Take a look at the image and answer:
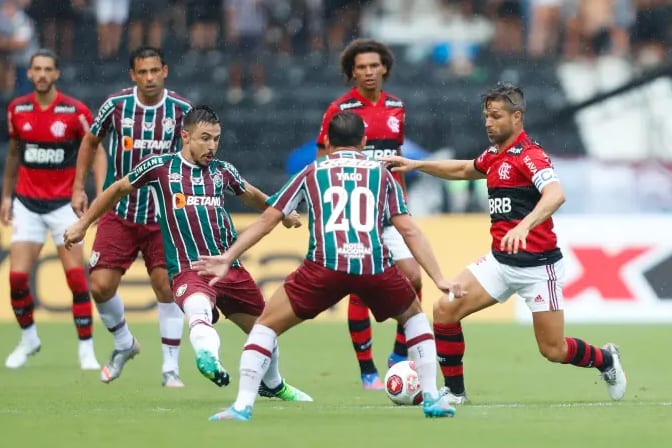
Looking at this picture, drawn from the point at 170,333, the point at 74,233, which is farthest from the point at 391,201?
the point at 170,333

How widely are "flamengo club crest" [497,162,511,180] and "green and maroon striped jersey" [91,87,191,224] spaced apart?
2691mm

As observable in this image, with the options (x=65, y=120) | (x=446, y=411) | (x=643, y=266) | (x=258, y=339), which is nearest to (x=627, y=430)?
(x=446, y=411)

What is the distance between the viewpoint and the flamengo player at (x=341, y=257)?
7.71m

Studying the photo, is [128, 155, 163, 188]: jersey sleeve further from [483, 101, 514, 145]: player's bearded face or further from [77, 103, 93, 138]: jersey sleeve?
[77, 103, 93, 138]: jersey sleeve

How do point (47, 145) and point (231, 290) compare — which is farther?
point (47, 145)

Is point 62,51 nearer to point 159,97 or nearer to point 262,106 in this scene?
point 262,106

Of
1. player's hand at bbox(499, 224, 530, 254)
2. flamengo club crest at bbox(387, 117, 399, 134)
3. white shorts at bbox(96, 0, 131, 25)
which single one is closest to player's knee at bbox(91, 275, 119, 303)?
flamengo club crest at bbox(387, 117, 399, 134)

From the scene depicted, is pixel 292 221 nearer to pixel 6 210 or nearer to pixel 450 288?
pixel 450 288

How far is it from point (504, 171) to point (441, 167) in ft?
2.77

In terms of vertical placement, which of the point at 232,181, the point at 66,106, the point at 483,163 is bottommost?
the point at 232,181

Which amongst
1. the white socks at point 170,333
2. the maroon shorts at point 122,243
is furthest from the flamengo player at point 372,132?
the maroon shorts at point 122,243

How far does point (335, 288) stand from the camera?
25.5 feet

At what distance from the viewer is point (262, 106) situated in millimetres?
20703

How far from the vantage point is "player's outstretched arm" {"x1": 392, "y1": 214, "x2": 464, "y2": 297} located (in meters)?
7.61
